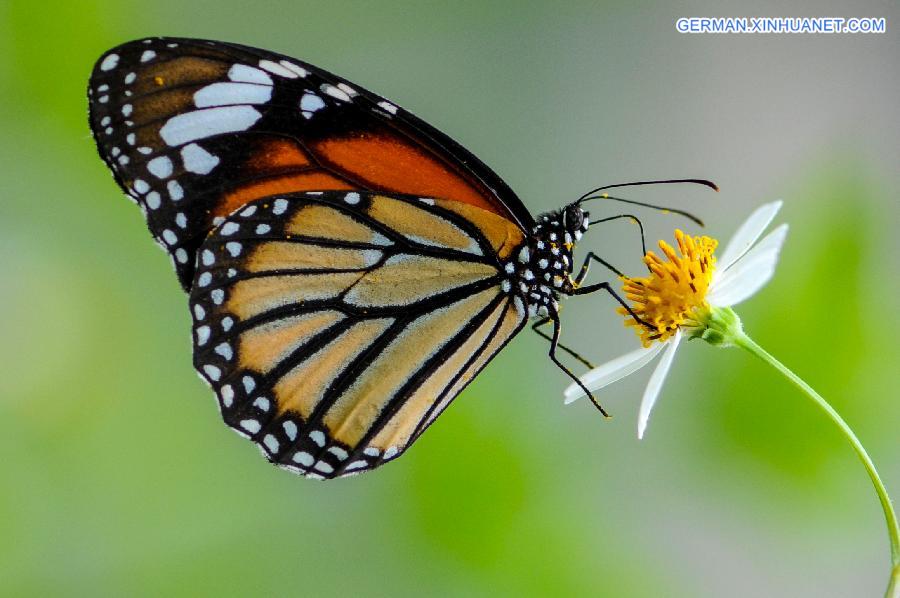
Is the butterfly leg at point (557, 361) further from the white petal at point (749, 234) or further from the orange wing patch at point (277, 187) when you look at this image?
the orange wing patch at point (277, 187)

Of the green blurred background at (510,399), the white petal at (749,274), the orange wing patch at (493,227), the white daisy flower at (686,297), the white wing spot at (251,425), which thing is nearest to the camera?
the white petal at (749,274)

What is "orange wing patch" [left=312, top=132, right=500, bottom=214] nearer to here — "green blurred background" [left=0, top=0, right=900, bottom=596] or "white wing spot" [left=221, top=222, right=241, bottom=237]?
"white wing spot" [left=221, top=222, right=241, bottom=237]

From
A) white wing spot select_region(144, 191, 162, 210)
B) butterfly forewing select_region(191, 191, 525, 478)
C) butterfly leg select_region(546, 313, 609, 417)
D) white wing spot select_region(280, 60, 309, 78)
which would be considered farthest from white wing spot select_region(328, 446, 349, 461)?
white wing spot select_region(280, 60, 309, 78)

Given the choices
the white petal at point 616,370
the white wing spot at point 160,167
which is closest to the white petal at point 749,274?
the white petal at point 616,370

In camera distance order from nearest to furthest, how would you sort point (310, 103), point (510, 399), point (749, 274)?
point (749, 274) < point (310, 103) < point (510, 399)

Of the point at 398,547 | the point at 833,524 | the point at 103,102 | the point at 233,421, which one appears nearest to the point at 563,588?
the point at 398,547

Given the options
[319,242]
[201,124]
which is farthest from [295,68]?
[319,242]

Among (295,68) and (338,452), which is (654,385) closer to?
(338,452)
